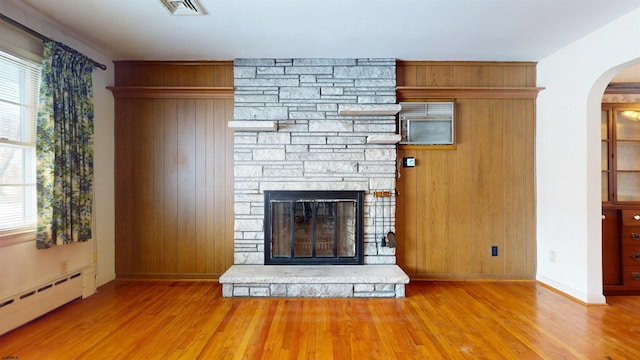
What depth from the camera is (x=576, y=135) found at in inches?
114

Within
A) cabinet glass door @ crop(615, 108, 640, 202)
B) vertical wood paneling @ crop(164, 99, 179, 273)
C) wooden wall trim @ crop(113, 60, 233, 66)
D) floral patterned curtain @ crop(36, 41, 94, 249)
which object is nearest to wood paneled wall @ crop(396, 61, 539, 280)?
cabinet glass door @ crop(615, 108, 640, 202)

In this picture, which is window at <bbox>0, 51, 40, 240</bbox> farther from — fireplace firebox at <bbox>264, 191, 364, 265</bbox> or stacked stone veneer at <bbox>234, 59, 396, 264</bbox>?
fireplace firebox at <bbox>264, 191, 364, 265</bbox>

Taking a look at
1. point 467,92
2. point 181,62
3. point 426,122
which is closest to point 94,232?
point 181,62

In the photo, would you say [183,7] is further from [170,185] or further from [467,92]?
[467,92]

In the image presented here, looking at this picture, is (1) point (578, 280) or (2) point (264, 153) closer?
(1) point (578, 280)

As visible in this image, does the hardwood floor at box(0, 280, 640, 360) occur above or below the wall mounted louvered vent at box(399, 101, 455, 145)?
below

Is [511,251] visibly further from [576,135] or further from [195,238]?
[195,238]

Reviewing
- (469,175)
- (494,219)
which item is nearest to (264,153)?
(469,175)

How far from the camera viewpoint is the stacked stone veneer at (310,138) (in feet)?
10.8

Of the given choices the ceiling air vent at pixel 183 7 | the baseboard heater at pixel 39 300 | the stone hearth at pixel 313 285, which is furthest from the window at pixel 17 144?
the stone hearth at pixel 313 285

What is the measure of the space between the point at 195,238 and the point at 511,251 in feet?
11.7

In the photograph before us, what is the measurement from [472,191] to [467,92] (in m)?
1.11

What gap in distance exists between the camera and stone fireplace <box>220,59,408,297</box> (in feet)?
10.8

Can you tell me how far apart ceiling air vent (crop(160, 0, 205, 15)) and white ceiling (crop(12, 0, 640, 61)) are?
6cm
